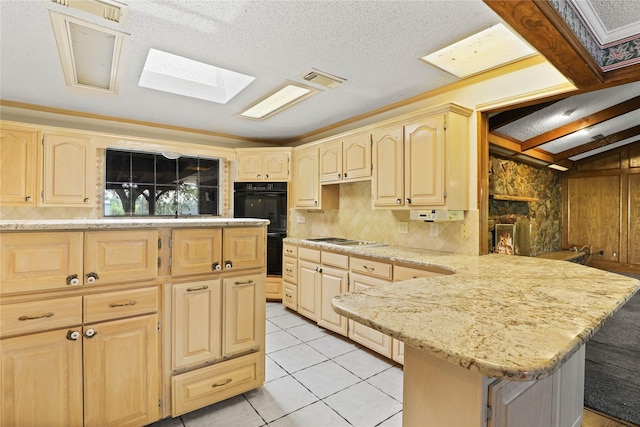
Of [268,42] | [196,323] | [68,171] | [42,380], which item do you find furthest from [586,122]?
[68,171]

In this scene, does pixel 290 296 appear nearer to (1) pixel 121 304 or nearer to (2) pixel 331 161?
(2) pixel 331 161

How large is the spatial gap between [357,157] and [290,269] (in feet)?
5.37

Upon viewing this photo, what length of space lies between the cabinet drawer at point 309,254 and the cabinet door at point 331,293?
0.18 m

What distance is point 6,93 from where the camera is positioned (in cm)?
315

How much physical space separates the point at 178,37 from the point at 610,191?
6668mm

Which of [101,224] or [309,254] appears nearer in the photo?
[101,224]

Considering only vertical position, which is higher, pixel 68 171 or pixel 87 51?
pixel 87 51

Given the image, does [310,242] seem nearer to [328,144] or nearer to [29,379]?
[328,144]

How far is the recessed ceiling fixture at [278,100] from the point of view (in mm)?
3099

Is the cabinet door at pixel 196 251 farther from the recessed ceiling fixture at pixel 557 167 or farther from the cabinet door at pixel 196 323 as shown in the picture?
the recessed ceiling fixture at pixel 557 167

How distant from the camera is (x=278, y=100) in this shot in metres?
3.57

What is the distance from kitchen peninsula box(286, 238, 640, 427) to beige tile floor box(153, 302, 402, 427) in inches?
43.3

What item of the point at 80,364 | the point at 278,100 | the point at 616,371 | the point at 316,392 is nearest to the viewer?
Result: the point at 80,364

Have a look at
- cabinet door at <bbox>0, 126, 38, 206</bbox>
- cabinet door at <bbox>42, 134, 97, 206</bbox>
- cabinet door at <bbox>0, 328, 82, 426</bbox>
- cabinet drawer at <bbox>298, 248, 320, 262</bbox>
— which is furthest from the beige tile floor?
cabinet door at <bbox>0, 126, 38, 206</bbox>
